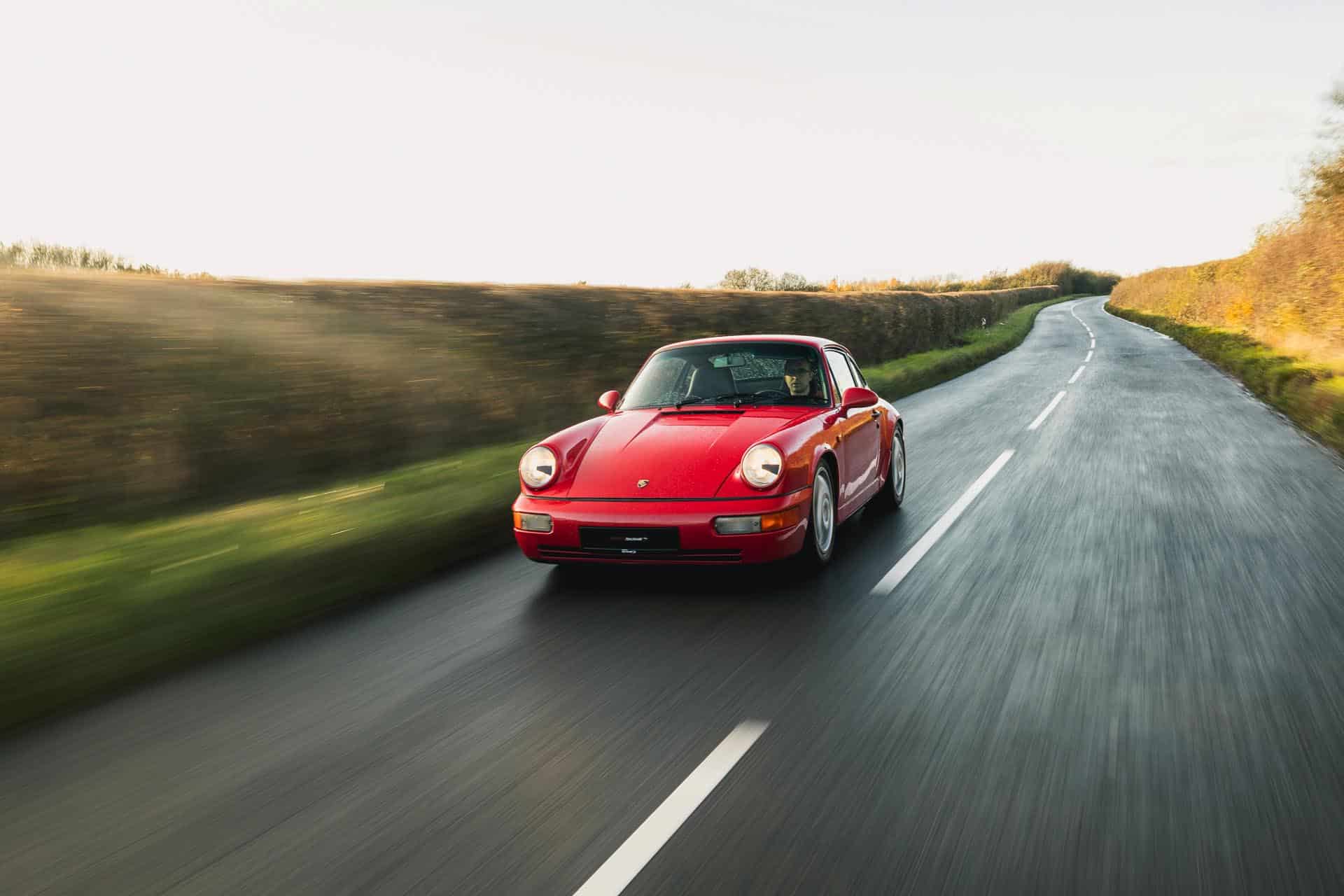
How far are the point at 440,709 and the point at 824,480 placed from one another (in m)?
3.22

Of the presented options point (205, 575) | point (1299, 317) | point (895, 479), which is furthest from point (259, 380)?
point (1299, 317)

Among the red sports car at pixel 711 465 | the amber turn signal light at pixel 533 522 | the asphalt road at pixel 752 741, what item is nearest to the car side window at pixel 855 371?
the red sports car at pixel 711 465

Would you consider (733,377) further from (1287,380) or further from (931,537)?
(1287,380)

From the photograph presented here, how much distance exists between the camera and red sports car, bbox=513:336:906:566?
5590 mm

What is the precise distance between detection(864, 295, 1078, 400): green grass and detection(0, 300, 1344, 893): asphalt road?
9872mm

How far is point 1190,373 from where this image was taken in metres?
22.0

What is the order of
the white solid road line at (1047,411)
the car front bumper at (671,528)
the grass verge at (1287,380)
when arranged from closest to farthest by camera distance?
the car front bumper at (671,528) < the grass verge at (1287,380) < the white solid road line at (1047,411)

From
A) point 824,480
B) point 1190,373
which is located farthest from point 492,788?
point 1190,373

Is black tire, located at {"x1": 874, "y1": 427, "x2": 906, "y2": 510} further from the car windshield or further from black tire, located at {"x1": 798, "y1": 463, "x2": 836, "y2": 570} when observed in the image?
black tire, located at {"x1": 798, "y1": 463, "x2": 836, "y2": 570}

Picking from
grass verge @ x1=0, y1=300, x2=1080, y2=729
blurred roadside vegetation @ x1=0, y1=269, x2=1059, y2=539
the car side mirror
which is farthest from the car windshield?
blurred roadside vegetation @ x1=0, y1=269, x2=1059, y2=539

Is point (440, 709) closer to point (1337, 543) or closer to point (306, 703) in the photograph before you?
point (306, 703)

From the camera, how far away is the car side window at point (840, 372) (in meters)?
7.37

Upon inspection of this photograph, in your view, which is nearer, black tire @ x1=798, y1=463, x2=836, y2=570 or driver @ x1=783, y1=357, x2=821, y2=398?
black tire @ x1=798, y1=463, x2=836, y2=570

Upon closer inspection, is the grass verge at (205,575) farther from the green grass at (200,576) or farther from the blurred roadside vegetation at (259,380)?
the blurred roadside vegetation at (259,380)
